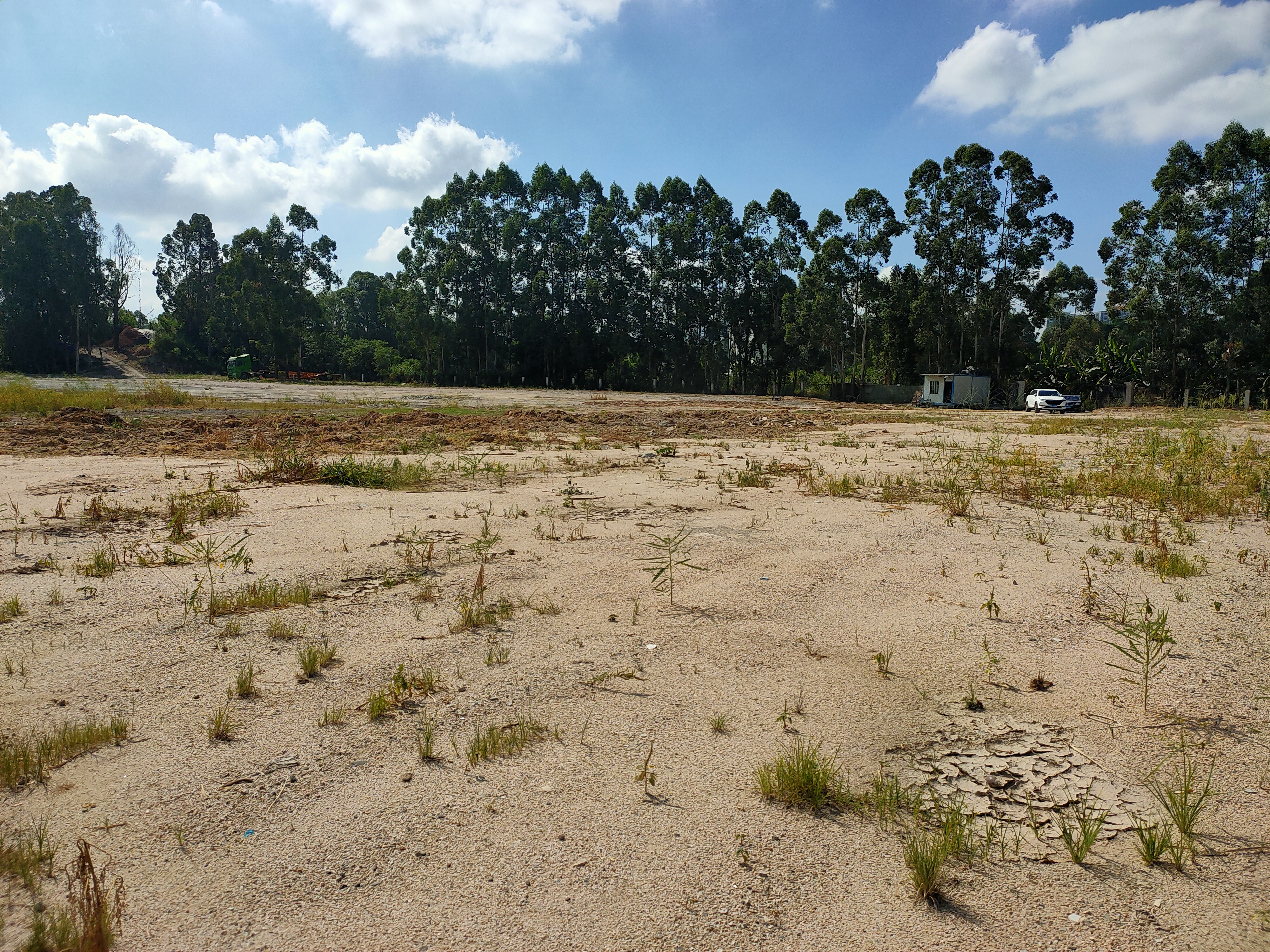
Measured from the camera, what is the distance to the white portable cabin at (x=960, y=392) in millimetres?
42531

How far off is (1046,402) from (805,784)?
3841cm

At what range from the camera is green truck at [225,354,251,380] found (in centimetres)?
5325

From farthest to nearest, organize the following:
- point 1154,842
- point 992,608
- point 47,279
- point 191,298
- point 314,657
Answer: point 191,298 → point 47,279 → point 992,608 → point 314,657 → point 1154,842

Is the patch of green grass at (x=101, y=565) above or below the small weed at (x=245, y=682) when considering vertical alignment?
above

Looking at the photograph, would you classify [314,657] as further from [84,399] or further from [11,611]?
[84,399]

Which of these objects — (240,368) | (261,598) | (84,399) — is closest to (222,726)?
(261,598)

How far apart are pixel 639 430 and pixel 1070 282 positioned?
6046cm

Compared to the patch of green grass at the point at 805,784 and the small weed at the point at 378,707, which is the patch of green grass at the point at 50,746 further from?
the patch of green grass at the point at 805,784

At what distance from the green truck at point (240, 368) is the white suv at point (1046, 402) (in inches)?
2003

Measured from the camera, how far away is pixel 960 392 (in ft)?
140

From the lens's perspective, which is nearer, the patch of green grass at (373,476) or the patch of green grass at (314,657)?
the patch of green grass at (314,657)

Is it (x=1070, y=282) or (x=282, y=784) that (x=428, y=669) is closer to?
(x=282, y=784)

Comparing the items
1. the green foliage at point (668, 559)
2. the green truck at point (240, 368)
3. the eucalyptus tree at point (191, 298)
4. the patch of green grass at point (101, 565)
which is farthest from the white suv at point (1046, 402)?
the eucalyptus tree at point (191, 298)

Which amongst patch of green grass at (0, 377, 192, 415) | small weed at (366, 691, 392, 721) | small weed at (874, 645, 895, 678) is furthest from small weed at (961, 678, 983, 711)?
patch of green grass at (0, 377, 192, 415)
